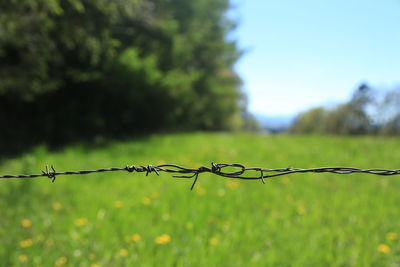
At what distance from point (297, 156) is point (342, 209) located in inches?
103

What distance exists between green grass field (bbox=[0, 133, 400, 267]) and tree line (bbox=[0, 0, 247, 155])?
1868 mm

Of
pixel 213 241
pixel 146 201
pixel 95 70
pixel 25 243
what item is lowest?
pixel 213 241

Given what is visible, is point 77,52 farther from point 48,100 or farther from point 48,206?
point 48,206

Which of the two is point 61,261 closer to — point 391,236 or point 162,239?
point 162,239

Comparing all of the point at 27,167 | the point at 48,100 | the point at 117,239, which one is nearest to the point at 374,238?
the point at 117,239

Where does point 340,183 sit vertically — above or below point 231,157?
below

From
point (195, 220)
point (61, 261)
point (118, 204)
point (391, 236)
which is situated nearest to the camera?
point (61, 261)

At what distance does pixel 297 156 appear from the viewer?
605cm

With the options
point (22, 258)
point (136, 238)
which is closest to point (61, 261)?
point (22, 258)

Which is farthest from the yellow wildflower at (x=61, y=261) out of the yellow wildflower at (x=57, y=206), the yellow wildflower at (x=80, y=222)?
the yellow wildflower at (x=57, y=206)

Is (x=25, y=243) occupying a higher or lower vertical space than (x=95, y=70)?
lower

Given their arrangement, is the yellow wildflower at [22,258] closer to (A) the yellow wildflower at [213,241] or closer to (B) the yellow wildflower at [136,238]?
(B) the yellow wildflower at [136,238]

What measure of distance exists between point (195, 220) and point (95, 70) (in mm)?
6016

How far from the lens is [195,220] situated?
2994mm
